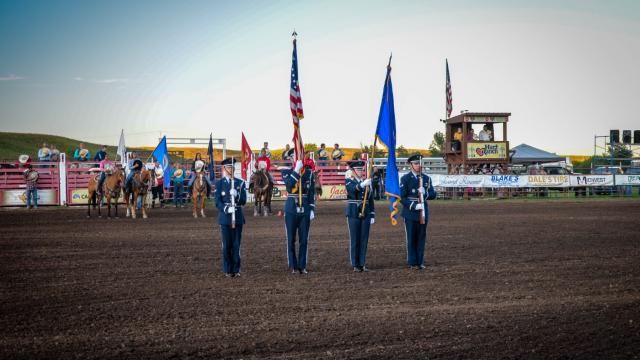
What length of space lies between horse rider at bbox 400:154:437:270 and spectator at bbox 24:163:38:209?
82.7ft

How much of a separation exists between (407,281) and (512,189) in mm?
29977

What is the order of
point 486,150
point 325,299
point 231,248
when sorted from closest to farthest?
point 325,299
point 231,248
point 486,150

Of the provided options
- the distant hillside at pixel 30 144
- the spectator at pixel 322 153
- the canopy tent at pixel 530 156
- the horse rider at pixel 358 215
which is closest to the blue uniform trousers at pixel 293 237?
the horse rider at pixel 358 215

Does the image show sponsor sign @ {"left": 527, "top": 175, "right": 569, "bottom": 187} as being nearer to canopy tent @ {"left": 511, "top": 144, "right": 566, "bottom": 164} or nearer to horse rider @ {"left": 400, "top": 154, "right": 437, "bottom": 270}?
canopy tent @ {"left": 511, "top": 144, "right": 566, "bottom": 164}

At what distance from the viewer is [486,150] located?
135 ft

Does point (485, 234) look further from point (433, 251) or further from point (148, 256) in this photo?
point (148, 256)

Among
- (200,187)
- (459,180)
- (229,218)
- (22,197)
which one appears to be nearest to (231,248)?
(229,218)

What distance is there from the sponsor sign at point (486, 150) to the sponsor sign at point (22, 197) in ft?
79.9

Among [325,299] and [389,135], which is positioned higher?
[389,135]

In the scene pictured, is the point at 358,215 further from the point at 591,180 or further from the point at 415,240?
the point at 591,180

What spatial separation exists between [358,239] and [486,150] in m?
30.2

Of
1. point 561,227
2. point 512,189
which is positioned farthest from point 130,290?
→ point 512,189

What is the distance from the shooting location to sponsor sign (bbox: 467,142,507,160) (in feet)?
135

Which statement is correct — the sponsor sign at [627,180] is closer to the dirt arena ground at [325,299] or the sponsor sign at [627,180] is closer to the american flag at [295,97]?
the dirt arena ground at [325,299]
